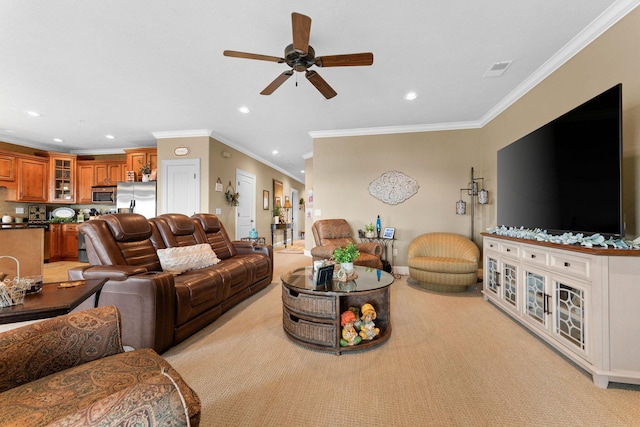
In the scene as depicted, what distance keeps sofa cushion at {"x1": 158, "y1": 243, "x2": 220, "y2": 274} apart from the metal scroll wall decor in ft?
10.0

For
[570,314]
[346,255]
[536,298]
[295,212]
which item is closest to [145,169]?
[346,255]

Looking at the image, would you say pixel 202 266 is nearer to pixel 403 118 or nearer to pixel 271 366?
pixel 271 366

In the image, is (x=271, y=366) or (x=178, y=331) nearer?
(x=271, y=366)

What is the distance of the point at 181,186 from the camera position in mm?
5168

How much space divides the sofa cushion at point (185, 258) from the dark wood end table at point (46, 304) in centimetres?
120

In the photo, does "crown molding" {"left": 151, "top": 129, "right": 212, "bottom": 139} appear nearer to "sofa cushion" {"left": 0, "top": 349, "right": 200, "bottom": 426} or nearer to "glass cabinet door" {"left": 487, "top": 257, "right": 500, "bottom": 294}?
"sofa cushion" {"left": 0, "top": 349, "right": 200, "bottom": 426}

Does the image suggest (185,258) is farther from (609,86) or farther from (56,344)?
(609,86)

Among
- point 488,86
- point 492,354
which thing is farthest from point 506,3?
point 492,354

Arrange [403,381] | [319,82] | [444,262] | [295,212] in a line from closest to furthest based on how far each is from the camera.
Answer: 1. [403,381]
2. [319,82]
3. [444,262]
4. [295,212]

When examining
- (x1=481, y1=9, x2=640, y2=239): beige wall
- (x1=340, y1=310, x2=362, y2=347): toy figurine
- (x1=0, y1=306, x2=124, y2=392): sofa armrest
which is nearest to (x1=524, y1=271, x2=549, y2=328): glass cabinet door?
(x1=481, y1=9, x2=640, y2=239): beige wall

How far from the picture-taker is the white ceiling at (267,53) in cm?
205

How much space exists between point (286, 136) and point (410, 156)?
8.16 ft

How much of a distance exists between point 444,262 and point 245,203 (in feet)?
15.5

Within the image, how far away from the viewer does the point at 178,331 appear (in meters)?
2.16
